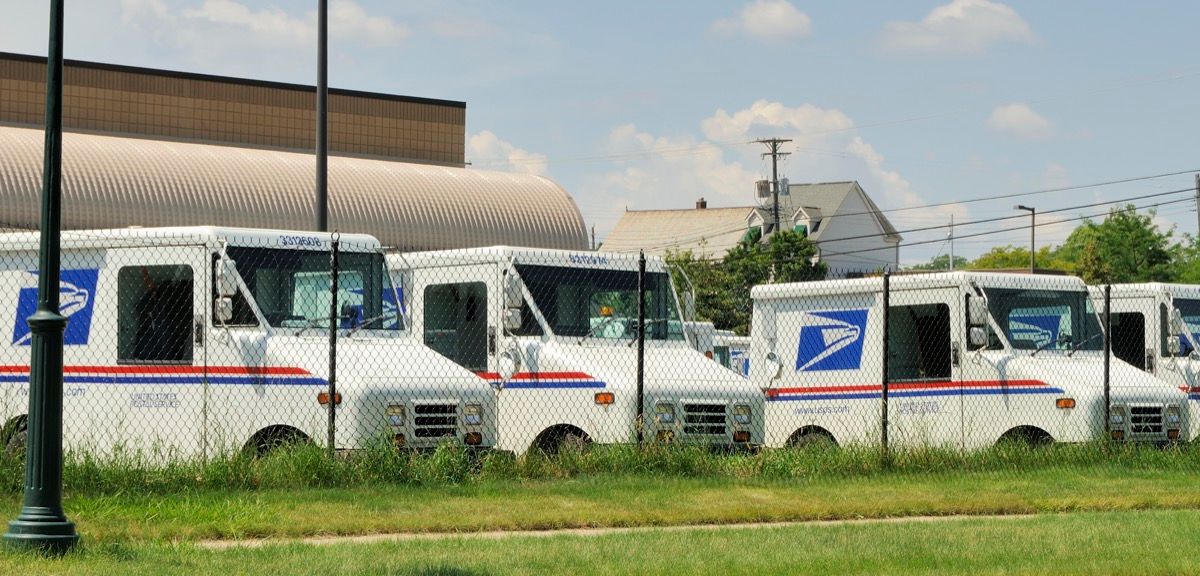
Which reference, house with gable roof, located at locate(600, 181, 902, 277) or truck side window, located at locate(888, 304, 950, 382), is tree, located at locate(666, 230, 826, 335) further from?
house with gable roof, located at locate(600, 181, 902, 277)

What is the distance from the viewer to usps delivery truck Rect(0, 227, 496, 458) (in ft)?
46.7

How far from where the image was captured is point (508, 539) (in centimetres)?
1084

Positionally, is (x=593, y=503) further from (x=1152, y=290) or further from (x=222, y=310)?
(x=1152, y=290)

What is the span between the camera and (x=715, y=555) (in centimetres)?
1027

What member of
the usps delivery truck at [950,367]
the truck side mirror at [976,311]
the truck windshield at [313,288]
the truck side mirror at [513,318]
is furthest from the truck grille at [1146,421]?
the truck windshield at [313,288]

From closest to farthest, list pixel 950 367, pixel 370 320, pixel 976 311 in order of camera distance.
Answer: pixel 370 320 < pixel 976 311 < pixel 950 367

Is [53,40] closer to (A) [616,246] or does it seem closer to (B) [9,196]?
(B) [9,196]

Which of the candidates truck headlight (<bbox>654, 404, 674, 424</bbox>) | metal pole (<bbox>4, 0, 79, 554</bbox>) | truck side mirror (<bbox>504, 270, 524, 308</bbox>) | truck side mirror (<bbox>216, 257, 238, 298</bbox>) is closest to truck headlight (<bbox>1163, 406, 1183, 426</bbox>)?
truck headlight (<bbox>654, 404, 674, 424</bbox>)

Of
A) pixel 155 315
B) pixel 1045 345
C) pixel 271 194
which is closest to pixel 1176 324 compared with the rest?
pixel 1045 345

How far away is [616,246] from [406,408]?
86.7 meters

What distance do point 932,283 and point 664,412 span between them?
415cm

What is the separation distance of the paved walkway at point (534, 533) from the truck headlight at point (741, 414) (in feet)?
11.9

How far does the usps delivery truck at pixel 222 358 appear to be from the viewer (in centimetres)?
1424

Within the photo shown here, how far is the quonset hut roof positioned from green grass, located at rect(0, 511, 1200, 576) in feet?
71.8
